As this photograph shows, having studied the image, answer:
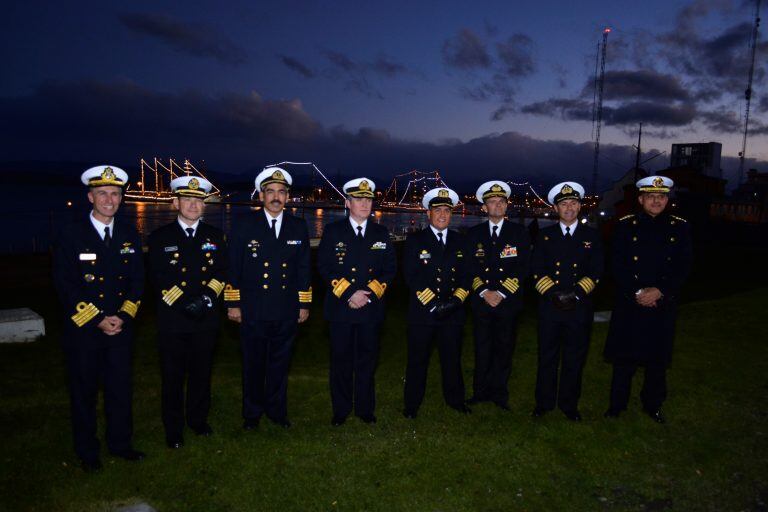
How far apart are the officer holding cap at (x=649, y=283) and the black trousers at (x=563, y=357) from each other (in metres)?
0.43

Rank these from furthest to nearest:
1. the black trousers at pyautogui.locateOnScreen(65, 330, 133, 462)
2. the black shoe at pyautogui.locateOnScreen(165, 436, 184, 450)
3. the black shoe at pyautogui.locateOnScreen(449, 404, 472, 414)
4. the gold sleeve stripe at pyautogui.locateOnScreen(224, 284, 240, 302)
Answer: the black shoe at pyautogui.locateOnScreen(449, 404, 472, 414) < the gold sleeve stripe at pyautogui.locateOnScreen(224, 284, 240, 302) < the black shoe at pyautogui.locateOnScreen(165, 436, 184, 450) < the black trousers at pyautogui.locateOnScreen(65, 330, 133, 462)

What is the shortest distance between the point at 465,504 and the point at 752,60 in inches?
2249

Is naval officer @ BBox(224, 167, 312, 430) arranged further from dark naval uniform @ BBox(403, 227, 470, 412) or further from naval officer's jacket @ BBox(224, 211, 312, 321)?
dark naval uniform @ BBox(403, 227, 470, 412)

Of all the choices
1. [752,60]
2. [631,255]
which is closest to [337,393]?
[631,255]

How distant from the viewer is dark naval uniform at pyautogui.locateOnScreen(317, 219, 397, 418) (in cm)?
498

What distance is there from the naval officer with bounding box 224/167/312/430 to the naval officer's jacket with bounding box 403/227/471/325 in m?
1.07

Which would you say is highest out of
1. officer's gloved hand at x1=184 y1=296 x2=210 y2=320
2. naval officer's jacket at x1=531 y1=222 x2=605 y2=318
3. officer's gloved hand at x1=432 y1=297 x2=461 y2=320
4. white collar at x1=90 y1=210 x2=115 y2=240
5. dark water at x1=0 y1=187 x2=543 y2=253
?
white collar at x1=90 y1=210 x2=115 y2=240

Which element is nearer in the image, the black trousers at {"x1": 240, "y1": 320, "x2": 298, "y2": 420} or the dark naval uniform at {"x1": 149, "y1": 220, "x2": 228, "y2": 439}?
the dark naval uniform at {"x1": 149, "y1": 220, "x2": 228, "y2": 439}

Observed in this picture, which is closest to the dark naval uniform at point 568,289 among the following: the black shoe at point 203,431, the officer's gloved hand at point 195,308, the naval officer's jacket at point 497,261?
the naval officer's jacket at point 497,261

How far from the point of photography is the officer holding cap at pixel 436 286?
510 centimetres

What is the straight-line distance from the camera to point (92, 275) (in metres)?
4.06

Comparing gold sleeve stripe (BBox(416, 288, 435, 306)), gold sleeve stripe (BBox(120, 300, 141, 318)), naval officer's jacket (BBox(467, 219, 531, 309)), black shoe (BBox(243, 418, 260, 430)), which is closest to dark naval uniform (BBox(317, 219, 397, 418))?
gold sleeve stripe (BBox(416, 288, 435, 306))

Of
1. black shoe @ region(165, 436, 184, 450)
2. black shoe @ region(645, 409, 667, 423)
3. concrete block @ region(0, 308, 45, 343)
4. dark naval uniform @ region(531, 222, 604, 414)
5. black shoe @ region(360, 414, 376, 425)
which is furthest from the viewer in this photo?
concrete block @ region(0, 308, 45, 343)

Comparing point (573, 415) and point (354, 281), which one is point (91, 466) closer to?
point (354, 281)
